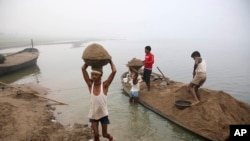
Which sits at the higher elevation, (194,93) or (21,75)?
(194,93)

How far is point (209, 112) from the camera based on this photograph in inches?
269

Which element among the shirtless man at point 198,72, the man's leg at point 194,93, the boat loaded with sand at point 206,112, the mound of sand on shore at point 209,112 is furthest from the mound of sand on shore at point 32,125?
the shirtless man at point 198,72

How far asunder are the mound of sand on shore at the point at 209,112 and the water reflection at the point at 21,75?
33.0ft

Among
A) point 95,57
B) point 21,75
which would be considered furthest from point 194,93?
point 21,75

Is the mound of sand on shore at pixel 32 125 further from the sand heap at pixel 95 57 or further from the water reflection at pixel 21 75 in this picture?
the water reflection at pixel 21 75

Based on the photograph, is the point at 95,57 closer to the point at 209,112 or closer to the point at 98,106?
the point at 98,106

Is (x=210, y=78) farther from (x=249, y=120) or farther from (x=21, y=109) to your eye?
(x=21, y=109)

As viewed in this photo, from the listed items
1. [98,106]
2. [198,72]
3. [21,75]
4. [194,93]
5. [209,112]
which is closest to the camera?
[98,106]

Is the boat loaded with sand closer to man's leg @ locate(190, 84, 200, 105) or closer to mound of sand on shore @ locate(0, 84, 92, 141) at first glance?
man's leg @ locate(190, 84, 200, 105)

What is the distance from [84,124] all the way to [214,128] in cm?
398

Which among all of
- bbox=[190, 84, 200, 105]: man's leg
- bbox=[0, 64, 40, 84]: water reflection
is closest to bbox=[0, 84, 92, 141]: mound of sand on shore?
bbox=[190, 84, 200, 105]: man's leg

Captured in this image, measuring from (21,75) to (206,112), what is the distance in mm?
14259

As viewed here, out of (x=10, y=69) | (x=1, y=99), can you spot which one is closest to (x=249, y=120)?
(x=1, y=99)

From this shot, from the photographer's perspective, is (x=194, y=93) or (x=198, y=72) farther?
(x=194, y=93)
